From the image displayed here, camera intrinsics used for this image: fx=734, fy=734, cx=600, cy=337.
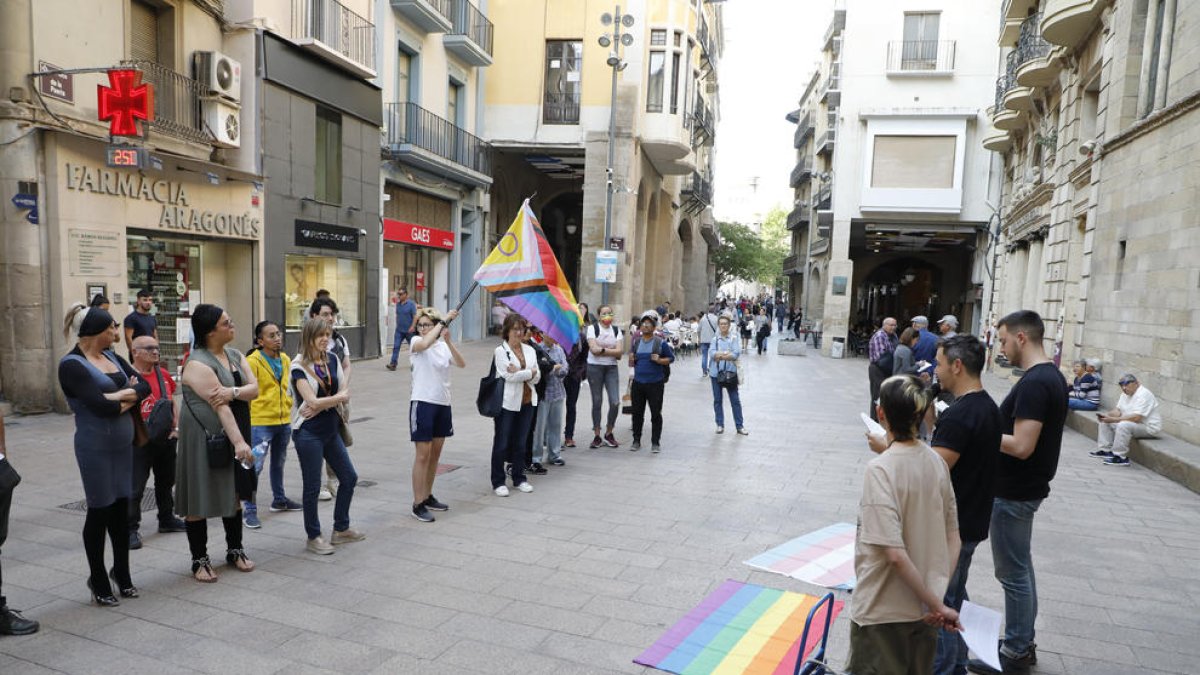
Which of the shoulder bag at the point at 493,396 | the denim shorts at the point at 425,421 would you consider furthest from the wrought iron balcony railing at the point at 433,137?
the denim shorts at the point at 425,421

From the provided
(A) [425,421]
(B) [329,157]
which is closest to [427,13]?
(B) [329,157]

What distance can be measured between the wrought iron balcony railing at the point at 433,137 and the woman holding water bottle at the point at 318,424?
1461 cm

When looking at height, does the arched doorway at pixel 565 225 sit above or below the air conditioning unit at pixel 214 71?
below

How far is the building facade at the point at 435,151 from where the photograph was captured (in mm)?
19125

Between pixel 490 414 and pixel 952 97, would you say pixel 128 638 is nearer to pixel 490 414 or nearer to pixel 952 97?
pixel 490 414

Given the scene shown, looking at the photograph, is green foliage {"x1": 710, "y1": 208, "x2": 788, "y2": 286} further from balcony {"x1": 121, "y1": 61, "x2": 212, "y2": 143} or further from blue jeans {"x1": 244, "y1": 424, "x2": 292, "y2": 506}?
blue jeans {"x1": 244, "y1": 424, "x2": 292, "y2": 506}

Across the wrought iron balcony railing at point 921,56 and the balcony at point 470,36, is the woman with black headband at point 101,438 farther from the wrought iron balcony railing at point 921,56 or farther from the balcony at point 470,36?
the wrought iron balcony railing at point 921,56

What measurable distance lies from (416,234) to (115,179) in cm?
982

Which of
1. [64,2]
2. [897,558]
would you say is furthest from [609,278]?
[897,558]

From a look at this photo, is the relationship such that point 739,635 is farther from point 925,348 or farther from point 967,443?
point 925,348

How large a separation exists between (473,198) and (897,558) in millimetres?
22683

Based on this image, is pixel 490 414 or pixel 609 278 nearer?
pixel 490 414

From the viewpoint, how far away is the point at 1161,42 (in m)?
11.4

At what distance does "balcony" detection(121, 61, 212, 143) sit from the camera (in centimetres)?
1192
